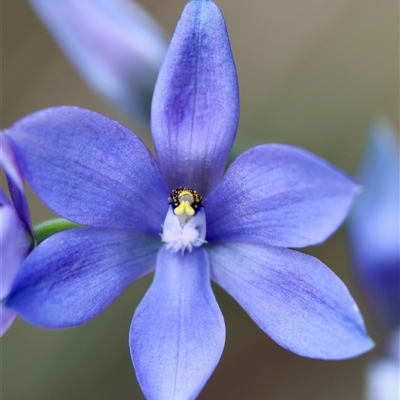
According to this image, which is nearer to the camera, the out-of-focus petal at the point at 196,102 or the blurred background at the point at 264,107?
the out-of-focus petal at the point at 196,102

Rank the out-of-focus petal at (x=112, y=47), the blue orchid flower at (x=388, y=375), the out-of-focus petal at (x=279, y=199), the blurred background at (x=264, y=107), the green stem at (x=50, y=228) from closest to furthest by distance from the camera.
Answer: the out-of-focus petal at (x=279, y=199) → the green stem at (x=50, y=228) → the blue orchid flower at (x=388, y=375) → the out-of-focus petal at (x=112, y=47) → the blurred background at (x=264, y=107)

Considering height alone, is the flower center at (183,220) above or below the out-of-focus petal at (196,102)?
below

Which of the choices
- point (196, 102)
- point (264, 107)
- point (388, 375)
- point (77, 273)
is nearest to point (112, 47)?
point (196, 102)

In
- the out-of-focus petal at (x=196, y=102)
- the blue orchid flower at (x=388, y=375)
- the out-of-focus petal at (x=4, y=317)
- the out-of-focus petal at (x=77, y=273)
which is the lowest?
the blue orchid flower at (x=388, y=375)

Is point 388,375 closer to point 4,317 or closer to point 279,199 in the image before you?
point 279,199

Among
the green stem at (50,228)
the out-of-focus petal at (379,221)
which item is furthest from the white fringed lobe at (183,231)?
the out-of-focus petal at (379,221)

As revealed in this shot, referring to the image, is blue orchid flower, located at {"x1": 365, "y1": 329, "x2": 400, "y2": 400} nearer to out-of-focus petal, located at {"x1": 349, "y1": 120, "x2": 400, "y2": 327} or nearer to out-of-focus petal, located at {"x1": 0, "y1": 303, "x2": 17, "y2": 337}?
out-of-focus petal, located at {"x1": 349, "y1": 120, "x2": 400, "y2": 327}

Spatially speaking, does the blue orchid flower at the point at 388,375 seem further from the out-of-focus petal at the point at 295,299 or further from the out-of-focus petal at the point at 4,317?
the out-of-focus petal at the point at 4,317
